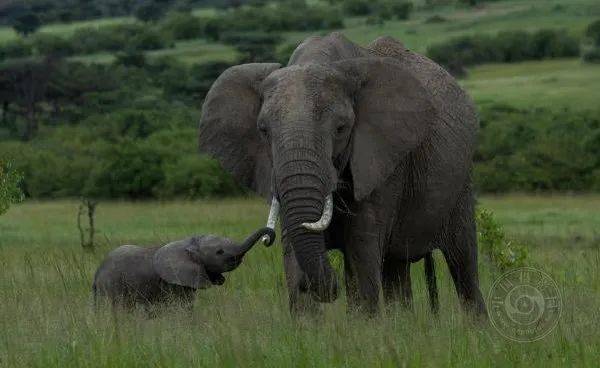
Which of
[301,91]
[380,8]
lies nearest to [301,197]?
[301,91]

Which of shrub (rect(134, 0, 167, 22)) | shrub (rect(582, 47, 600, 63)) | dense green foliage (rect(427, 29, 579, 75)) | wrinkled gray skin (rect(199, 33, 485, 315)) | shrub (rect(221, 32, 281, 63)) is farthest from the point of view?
shrub (rect(134, 0, 167, 22))

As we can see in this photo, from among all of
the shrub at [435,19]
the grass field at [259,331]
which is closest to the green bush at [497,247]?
the grass field at [259,331]

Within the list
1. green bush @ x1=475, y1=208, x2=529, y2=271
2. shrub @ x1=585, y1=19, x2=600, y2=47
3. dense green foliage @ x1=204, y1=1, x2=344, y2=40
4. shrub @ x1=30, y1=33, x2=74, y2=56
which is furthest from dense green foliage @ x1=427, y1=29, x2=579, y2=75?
green bush @ x1=475, y1=208, x2=529, y2=271

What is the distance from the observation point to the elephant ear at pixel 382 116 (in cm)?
869

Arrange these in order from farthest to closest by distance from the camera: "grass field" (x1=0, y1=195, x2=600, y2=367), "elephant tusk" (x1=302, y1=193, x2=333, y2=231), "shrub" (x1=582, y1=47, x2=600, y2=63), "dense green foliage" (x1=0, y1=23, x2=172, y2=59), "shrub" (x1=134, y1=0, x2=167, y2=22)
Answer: "shrub" (x1=134, y1=0, x2=167, y2=22)
"dense green foliage" (x1=0, y1=23, x2=172, y2=59)
"shrub" (x1=582, y1=47, x2=600, y2=63)
"elephant tusk" (x1=302, y1=193, x2=333, y2=231)
"grass field" (x1=0, y1=195, x2=600, y2=367)

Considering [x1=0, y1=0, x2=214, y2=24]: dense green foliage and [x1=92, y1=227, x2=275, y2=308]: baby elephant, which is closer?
[x1=92, y1=227, x2=275, y2=308]: baby elephant

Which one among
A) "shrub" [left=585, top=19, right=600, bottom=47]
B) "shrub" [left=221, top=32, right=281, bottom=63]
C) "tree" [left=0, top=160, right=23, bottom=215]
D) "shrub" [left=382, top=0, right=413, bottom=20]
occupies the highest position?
"tree" [left=0, top=160, right=23, bottom=215]

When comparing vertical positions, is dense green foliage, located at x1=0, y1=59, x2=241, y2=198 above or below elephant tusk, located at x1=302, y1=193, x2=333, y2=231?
below

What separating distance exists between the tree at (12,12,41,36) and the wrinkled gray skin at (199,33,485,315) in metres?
113

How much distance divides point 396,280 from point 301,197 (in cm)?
283

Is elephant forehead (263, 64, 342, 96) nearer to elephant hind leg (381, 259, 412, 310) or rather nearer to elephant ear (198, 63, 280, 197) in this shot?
elephant ear (198, 63, 280, 197)

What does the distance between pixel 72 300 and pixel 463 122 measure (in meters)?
3.14

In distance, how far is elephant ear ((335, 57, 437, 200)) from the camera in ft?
28.5

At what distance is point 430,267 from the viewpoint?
10938 mm
